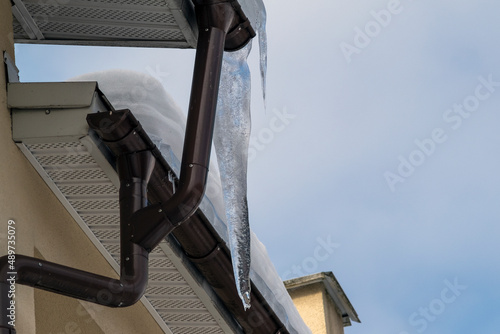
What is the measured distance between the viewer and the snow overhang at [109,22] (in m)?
5.21

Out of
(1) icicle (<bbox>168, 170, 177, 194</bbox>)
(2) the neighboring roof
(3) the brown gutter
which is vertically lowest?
(3) the brown gutter

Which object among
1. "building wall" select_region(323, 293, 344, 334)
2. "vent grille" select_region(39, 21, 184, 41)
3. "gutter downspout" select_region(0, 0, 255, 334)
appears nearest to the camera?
"gutter downspout" select_region(0, 0, 255, 334)

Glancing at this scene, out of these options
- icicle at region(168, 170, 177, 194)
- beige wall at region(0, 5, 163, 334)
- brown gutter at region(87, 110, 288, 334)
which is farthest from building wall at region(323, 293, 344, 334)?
icicle at region(168, 170, 177, 194)

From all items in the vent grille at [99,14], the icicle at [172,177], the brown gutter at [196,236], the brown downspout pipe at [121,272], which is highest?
the vent grille at [99,14]

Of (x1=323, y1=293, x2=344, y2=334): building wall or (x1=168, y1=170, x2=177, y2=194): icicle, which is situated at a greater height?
(x1=323, y1=293, x2=344, y2=334): building wall

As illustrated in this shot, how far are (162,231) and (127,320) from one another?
163 cm

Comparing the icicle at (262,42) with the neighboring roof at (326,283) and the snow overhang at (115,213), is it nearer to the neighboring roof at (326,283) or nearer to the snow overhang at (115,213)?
the snow overhang at (115,213)

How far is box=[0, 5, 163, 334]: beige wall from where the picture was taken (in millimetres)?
4328

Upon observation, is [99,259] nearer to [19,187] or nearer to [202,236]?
[202,236]

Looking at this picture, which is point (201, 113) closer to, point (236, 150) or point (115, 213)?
point (236, 150)

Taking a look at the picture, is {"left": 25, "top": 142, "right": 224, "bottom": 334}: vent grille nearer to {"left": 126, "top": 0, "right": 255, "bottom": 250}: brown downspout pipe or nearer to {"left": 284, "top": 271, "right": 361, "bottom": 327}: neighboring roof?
{"left": 126, "top": 0, "right": 255, "bottom": 250}: brown downspout pipe

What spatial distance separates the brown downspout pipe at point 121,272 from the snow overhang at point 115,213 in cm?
13

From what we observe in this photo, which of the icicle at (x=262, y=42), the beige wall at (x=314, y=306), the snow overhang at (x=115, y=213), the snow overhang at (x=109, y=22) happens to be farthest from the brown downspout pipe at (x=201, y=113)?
the beige wall at (x=314, y=306)

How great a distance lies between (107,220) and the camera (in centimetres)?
527
